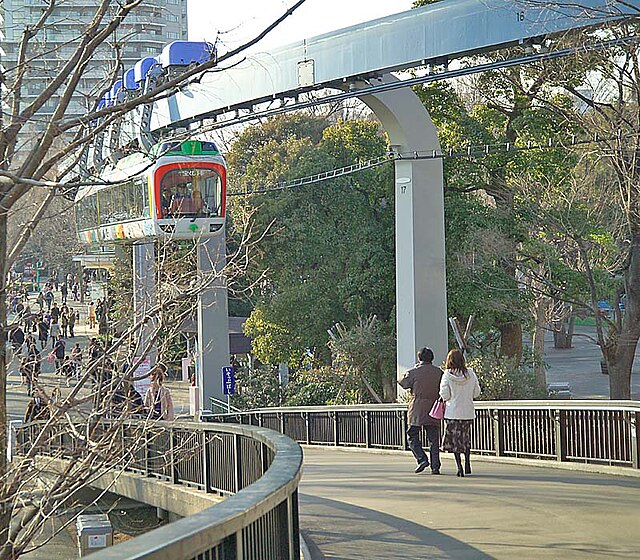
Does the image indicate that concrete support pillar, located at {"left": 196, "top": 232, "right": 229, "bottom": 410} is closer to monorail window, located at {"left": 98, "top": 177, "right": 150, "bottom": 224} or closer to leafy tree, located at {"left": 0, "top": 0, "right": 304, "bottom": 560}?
monorail window, located at {"left": 98, "top": 177, "right": 150, "bottom": 224}

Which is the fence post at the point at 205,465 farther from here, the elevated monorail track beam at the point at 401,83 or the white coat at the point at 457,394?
the elevated monorail track beam at the point at 401,83

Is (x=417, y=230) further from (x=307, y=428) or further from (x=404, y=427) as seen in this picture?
(x=404, y=427)

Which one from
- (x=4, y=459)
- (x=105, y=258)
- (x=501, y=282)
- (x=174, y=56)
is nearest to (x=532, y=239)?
(x=501, y=282)

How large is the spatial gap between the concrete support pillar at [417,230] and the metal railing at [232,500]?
8877 mm

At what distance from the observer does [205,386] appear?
3266 cm

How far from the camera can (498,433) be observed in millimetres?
15805

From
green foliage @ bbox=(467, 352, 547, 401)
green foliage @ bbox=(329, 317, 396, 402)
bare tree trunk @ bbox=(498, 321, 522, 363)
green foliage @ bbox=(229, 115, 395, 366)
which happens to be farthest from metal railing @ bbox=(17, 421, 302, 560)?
bare tree trunk @ bbox=(498, 321, 522, 363)

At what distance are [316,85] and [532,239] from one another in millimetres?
10907

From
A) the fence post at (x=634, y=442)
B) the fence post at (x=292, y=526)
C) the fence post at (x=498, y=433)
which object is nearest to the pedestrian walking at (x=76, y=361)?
the fence post at (x=498, y=433)

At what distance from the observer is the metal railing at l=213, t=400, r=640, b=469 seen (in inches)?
544

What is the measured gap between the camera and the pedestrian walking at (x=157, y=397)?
12843 millimetres

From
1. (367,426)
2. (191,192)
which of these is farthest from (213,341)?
(367,426)

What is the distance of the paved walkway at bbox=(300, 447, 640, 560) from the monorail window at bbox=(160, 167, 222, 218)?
13.2 m

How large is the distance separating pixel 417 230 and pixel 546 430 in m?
7.65
